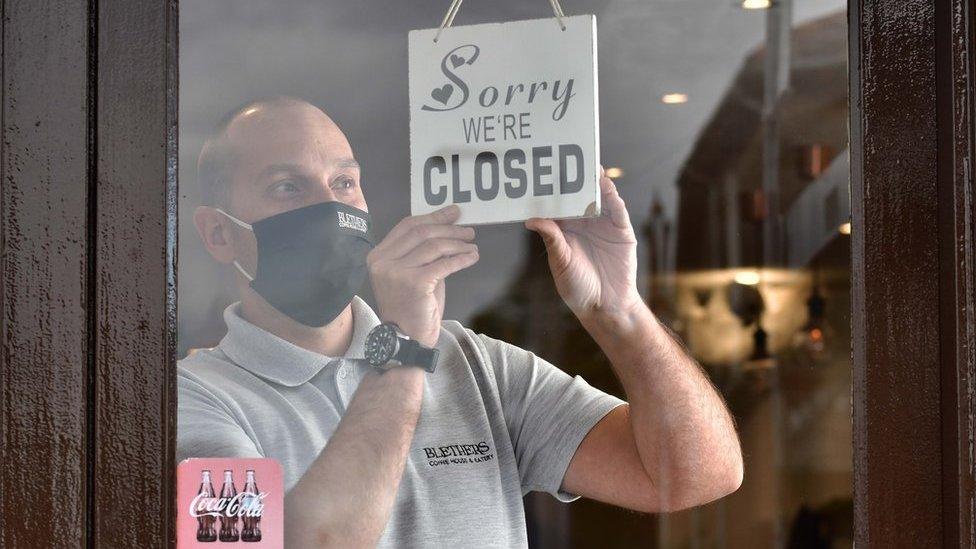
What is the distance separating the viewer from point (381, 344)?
1654mm

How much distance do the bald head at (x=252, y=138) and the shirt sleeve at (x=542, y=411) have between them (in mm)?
418

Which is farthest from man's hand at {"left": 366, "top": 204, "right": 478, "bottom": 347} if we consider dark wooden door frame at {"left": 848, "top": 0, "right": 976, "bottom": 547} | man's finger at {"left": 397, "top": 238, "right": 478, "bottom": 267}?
dark wooden door frame at {"left": 848, "top": 0, "right": 976, "bottom": 547}

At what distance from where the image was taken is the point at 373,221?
1662mm

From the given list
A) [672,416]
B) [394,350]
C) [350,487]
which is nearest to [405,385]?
[394,350]

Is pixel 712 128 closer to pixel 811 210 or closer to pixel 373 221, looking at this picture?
pixel 811 210

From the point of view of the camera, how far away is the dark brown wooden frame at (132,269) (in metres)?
1.56

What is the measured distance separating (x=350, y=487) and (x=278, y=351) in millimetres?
232

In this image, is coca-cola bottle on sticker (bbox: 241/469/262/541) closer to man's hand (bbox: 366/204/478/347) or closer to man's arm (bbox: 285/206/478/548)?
man's arm (bbox: 285/206/478/548)

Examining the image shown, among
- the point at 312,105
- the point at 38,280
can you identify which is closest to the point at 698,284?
the point at 312,105

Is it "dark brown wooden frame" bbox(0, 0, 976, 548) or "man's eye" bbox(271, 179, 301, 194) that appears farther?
"man's eye" bbox(271, 179, 301, 194)

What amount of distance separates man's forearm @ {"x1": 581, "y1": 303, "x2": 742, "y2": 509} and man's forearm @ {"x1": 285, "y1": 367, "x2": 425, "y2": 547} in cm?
35

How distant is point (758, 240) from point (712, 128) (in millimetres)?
177

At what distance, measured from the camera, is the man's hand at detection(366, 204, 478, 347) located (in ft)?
5.42

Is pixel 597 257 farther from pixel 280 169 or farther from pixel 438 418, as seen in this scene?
pixel 280 169
